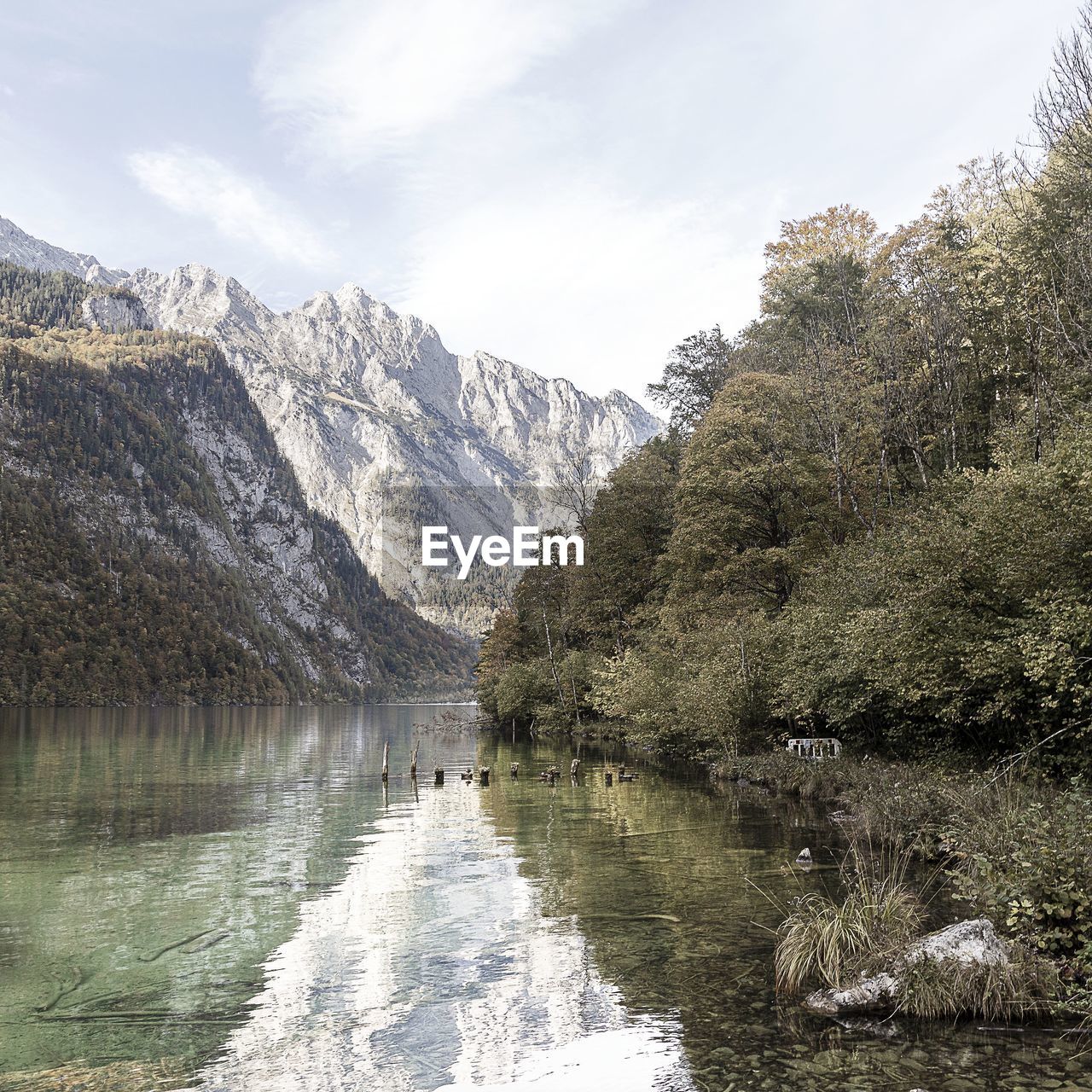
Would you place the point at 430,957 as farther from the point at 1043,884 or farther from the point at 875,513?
the point at 875,513

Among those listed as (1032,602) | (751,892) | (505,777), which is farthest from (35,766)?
(1032,602)

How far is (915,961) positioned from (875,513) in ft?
104

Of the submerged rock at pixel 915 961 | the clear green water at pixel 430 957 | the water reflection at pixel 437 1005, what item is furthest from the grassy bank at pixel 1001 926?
the water reflection at pixel 437 1005

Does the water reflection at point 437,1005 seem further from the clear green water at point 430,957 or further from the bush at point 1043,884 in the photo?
the bush at point 1043,884

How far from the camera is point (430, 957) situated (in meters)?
15.2

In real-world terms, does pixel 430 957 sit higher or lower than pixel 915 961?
lower

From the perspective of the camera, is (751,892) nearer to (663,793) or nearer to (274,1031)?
(274,1031)

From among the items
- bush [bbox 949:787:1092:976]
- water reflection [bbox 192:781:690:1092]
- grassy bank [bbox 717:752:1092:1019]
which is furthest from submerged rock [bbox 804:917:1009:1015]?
water reflection [bbox 192:781:690:1092]

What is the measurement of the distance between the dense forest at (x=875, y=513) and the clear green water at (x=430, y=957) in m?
5.96

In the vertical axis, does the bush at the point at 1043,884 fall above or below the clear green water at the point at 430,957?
above

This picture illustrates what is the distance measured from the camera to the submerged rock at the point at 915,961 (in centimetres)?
1145

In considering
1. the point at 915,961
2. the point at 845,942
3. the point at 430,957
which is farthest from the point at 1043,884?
the point at 430,957

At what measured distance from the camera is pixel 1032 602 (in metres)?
20.0

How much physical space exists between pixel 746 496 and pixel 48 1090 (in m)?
43.7
